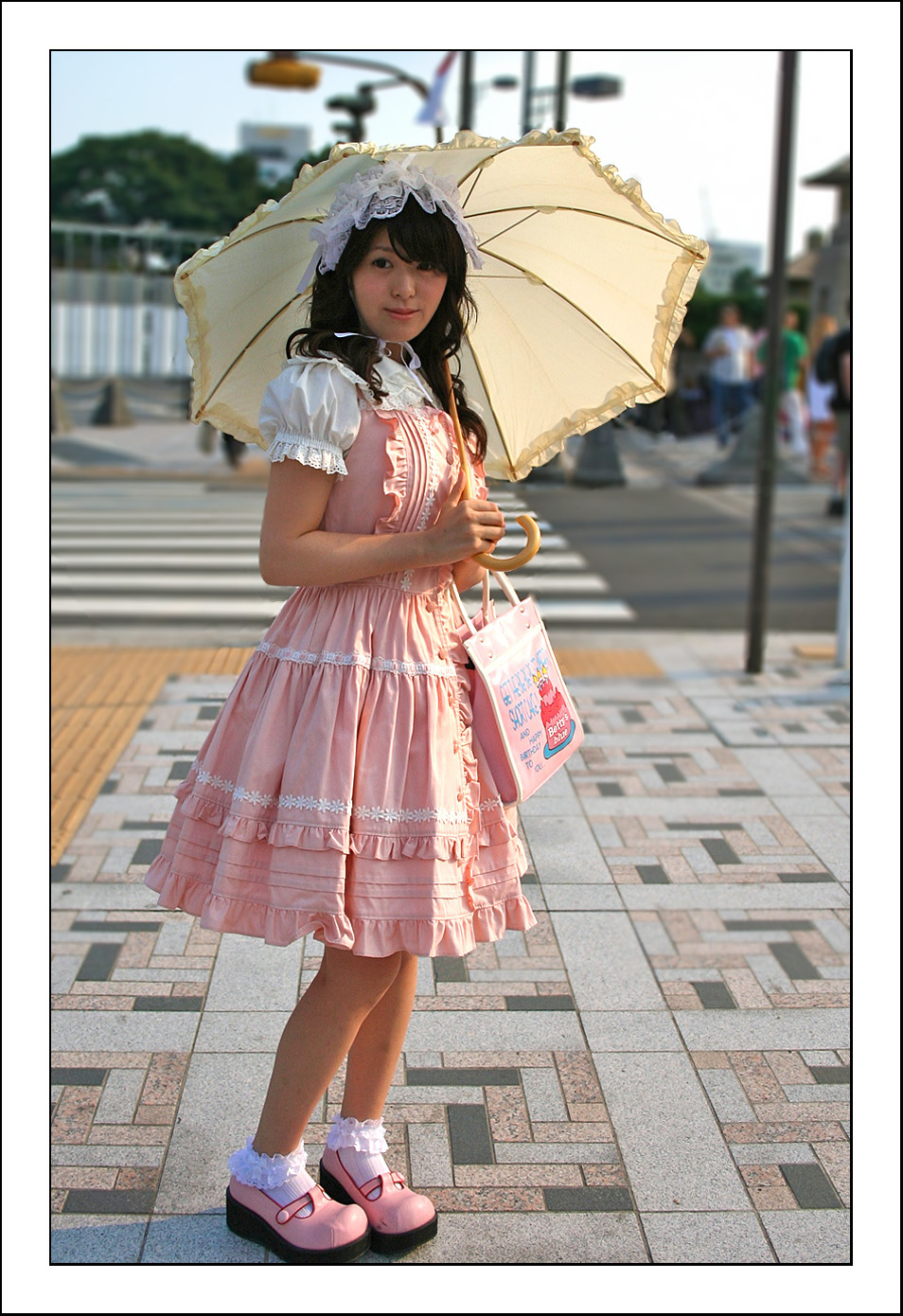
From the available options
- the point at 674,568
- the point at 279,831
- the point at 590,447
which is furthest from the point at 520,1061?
the point at 674,568

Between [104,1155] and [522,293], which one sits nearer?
[522,293]

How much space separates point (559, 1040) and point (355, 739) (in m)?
1.18

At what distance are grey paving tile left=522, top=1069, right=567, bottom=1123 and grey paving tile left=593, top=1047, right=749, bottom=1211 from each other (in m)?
0.10

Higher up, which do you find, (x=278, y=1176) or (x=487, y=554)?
(x=487, y=554)

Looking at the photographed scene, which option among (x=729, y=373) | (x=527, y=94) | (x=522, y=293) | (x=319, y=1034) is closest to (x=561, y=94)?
(x=527, y=94)

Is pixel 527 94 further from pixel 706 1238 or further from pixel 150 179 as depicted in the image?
pixel 150 179

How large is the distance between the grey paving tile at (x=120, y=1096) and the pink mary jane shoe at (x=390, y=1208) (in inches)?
20.2

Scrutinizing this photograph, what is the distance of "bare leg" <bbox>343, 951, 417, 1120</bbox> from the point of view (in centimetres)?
222

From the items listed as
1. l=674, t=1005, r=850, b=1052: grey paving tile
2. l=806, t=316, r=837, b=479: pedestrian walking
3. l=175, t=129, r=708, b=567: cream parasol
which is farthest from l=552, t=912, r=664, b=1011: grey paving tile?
Result: l=806, t=316, r=837, b=479: pedestrian walking

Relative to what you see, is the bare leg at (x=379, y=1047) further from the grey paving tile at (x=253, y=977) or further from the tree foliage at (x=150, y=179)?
the tree foliage at (x=150, y=179)

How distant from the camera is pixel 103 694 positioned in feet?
17.5

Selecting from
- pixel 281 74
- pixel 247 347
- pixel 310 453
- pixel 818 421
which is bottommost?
pixel 310 453

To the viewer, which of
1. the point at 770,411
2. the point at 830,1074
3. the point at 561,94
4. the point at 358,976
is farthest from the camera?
the point at 561,94

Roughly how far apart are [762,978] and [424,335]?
182 centimetres
